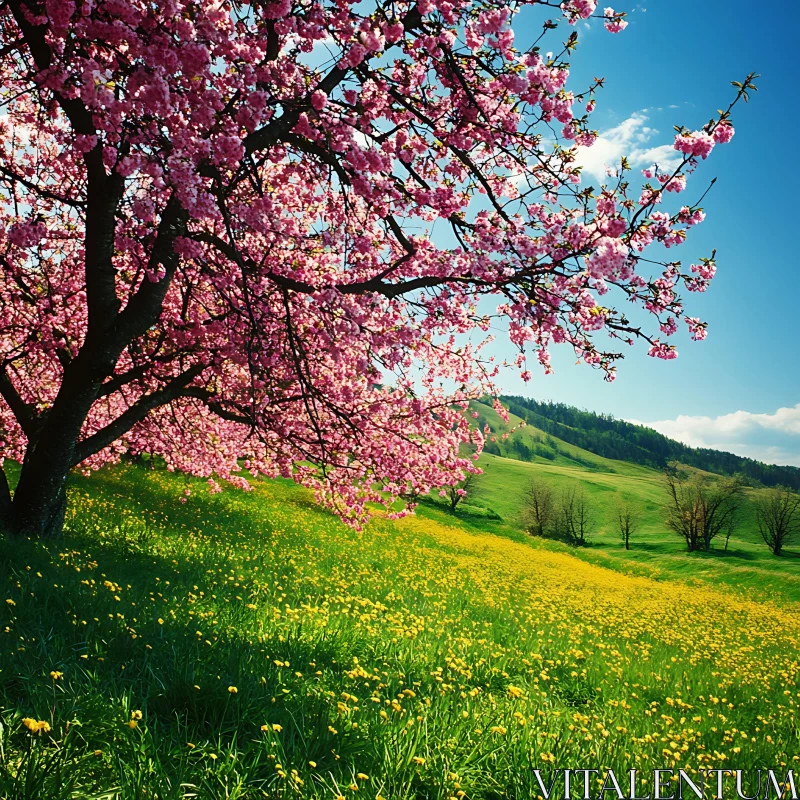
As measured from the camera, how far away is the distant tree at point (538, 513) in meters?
81.2

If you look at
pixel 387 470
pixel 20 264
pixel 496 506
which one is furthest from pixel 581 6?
pixel 496 506

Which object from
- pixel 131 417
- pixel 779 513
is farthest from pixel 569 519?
pixel 131 417

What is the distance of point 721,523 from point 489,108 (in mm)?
A: 84315

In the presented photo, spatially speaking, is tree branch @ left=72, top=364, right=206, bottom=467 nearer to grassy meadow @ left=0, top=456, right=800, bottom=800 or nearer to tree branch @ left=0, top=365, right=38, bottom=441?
tree branch @ left=0, top=365, right=38, bottom=441

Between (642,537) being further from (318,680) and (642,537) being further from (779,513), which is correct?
(318,680)

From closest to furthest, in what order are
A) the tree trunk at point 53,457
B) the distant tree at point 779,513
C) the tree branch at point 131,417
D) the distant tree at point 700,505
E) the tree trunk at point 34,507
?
the tree trunk at point 53,457, the tree trunk at point 34,507, the tree branch at point 131,417, the distant tree at point 700,505, the distant tree at point 779,513

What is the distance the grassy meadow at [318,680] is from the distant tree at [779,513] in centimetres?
7843

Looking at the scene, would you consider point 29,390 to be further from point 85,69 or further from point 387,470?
point 85,69

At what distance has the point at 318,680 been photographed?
5.45 m

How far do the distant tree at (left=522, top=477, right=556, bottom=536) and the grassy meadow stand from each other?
6789 cm

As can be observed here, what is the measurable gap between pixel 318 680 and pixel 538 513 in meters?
80.4

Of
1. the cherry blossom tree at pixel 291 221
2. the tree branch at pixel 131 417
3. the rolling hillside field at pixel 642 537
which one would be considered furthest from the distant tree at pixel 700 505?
the tree branch at pixel 131 417

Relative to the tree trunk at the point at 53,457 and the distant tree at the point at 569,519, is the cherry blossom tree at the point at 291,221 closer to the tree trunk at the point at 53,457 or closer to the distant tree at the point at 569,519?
the tree trunk at the point at 53,457

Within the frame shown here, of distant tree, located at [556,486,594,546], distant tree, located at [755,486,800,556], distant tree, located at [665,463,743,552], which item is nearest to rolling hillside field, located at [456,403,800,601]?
distant tree, located at [755,486,800,556]
